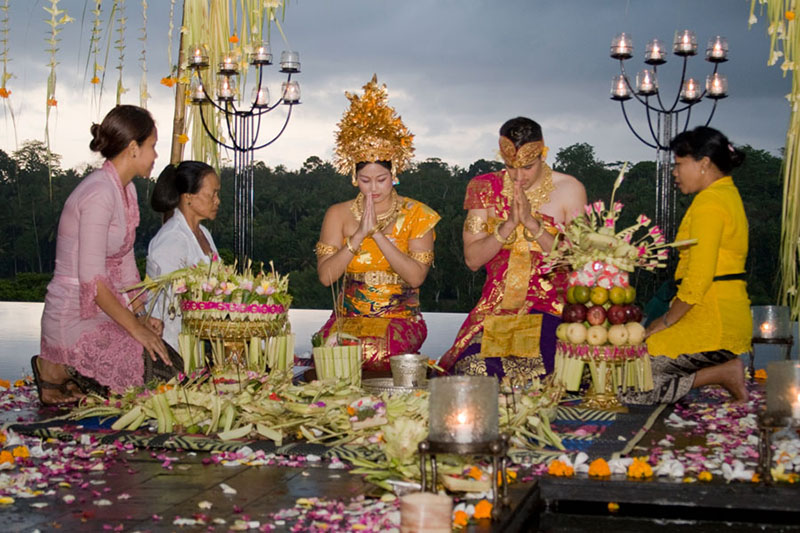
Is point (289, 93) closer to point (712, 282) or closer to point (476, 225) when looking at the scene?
point (476, 225)

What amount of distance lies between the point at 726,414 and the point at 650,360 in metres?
0.38

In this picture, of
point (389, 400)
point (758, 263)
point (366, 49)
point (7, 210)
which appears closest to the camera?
point (389, 400)

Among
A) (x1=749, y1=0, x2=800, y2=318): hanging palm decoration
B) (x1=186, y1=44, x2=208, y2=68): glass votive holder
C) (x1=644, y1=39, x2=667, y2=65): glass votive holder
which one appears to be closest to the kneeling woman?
(x1=749, y1=0, x2=800, y2=318): hanging palm decoration

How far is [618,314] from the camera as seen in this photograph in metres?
3.80

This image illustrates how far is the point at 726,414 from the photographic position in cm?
396

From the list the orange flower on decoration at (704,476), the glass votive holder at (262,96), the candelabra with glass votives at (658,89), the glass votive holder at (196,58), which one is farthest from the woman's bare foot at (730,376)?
the glass votive holder at (262,96)

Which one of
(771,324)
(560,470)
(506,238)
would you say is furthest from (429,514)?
(771,324)

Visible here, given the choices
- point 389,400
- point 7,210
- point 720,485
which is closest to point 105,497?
point 389,400

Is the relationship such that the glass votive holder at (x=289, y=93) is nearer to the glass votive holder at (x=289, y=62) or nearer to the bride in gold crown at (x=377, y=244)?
the glass votive holder at (x=289, y=62)

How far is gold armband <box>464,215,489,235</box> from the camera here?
4.73m

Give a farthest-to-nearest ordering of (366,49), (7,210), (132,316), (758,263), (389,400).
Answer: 1. (7,210)
2. (758,263)
3. (366,49)
4. (132,316)
5. (389,400)

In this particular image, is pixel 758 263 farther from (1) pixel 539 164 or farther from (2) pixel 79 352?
(2) pixel 79 352

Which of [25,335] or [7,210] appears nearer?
[25,335]

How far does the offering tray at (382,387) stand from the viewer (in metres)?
3.80
